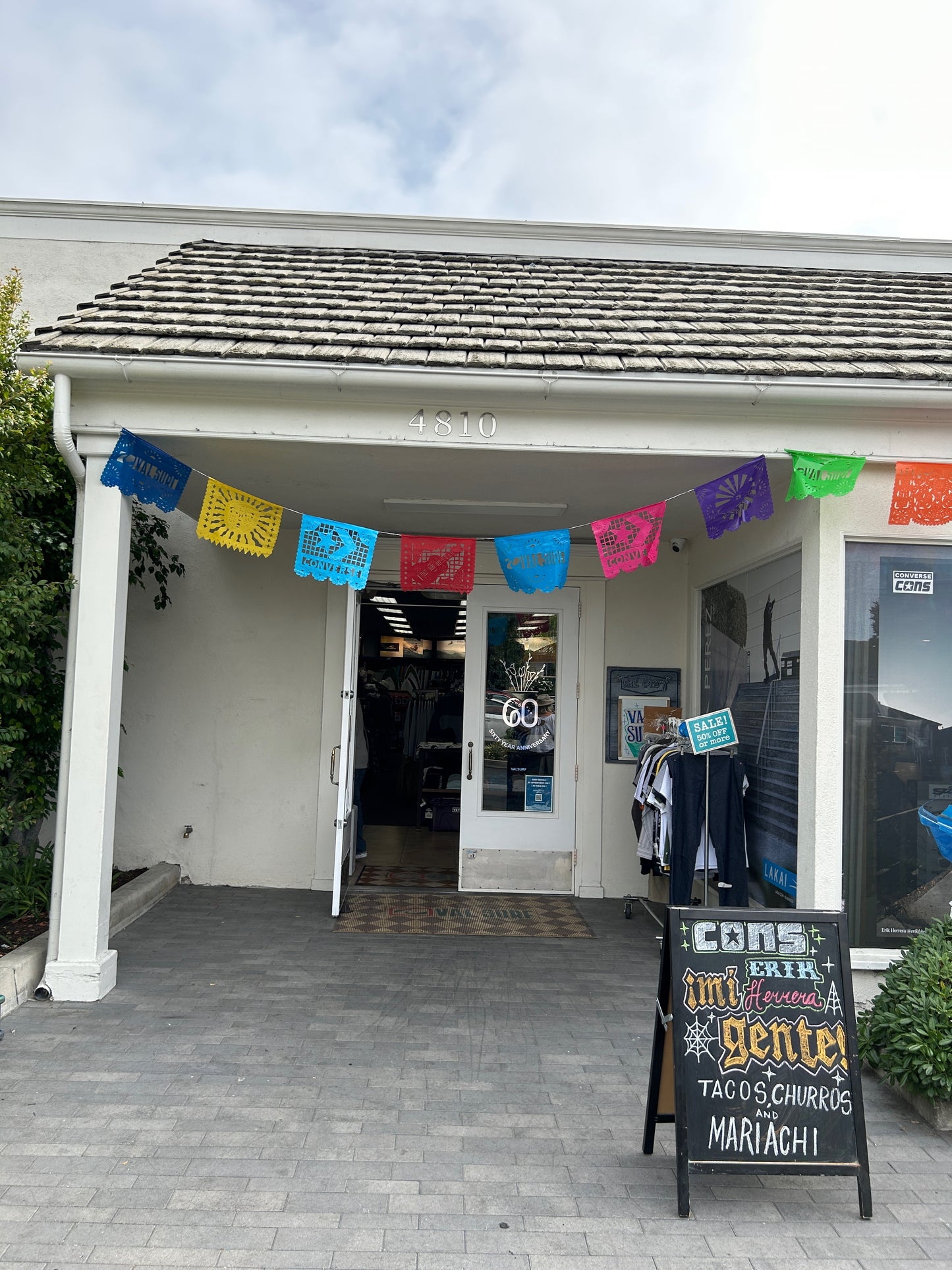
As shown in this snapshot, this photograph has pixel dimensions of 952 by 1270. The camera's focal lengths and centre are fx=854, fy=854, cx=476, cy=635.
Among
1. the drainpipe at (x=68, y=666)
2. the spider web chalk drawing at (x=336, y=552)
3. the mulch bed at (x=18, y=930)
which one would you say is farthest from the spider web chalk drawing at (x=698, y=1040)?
the mulch bed at (x=18, y=930)

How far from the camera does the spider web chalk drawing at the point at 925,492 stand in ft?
15.1

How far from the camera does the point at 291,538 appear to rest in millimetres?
7504

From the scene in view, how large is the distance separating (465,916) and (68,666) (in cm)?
347

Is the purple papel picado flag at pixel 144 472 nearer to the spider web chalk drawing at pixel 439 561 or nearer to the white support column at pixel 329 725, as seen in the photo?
the spider web chalk drawing at pixel 439 561

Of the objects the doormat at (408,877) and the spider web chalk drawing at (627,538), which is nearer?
the spider web chalk drawing at (627,538)

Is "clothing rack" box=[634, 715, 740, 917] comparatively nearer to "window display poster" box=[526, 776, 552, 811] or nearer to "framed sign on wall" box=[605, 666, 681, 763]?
"framed sign on wall" box=[605, 666, 681, 763]

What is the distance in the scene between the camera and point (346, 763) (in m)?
6.68

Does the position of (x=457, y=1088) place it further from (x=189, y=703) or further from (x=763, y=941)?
(x=189, y=703)

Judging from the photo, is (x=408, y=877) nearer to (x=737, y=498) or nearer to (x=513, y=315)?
(x=737, y=498)

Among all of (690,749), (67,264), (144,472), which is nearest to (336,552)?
(144,472)

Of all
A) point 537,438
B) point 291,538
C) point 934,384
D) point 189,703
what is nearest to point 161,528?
point 291,538

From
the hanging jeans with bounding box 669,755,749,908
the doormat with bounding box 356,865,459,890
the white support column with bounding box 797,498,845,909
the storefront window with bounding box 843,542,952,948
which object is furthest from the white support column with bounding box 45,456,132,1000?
the storefront window with bounding box 843,542,952,948

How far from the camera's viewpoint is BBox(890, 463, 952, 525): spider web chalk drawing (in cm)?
461

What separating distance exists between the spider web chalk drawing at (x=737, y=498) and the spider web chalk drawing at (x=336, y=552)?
76.8 inches
